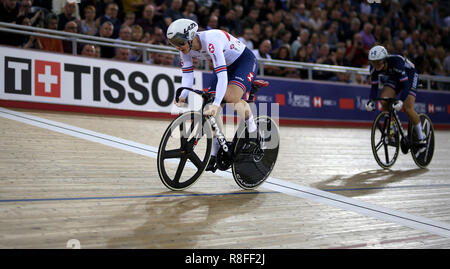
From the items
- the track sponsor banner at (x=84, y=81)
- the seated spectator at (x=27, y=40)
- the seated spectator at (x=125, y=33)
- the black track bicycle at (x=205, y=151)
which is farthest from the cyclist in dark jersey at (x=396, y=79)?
the seated spectator at (x=27, y=40)

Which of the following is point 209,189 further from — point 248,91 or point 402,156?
point 402,156

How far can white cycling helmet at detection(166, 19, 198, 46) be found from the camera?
3.39 meters

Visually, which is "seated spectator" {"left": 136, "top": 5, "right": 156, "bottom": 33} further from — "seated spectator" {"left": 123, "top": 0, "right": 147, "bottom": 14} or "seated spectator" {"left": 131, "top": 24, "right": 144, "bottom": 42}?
"seated spectator" {"left": 131, "top": 24, "right": 144, "bottom": 42}

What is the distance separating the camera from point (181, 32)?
3.40 m

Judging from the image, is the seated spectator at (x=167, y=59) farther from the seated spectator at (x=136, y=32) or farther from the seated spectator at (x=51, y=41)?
the seated spectator at (x=51, y=41)

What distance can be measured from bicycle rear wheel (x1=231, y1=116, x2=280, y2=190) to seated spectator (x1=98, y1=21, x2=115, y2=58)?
14.7ft

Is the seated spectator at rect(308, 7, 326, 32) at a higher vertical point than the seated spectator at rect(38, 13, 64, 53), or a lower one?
higher

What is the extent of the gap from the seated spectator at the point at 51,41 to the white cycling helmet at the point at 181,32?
4.59 metres

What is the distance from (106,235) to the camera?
8.36ft

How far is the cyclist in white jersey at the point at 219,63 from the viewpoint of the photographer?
3.45 m

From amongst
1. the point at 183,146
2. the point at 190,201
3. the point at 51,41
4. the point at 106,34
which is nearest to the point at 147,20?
the point at 106,34

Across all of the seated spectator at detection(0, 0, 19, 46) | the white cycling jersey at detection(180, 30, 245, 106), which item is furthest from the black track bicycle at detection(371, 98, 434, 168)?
the seated spectator at detection(0, 0, 19, 46)

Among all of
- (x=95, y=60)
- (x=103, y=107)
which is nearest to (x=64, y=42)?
(x=95, y=60)
